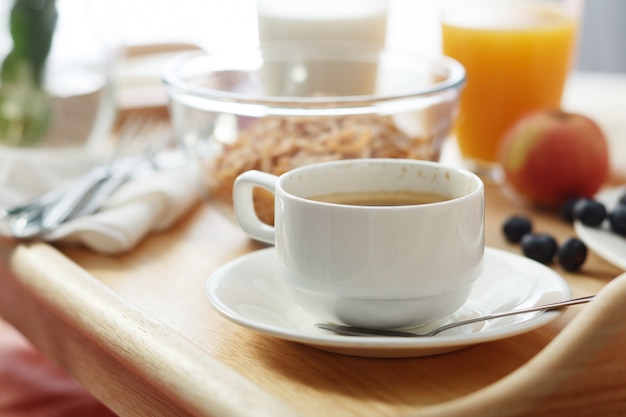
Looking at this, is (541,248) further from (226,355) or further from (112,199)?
(112,199)

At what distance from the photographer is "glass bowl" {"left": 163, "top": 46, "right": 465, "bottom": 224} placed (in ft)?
2.53

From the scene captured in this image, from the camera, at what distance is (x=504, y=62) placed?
0.99m

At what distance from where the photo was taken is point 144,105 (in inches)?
53.4

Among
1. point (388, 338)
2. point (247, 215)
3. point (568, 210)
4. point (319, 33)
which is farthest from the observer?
point (319, 33)

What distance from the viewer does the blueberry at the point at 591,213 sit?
76cm

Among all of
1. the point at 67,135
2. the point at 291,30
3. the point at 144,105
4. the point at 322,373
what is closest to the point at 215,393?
the point at 322,373

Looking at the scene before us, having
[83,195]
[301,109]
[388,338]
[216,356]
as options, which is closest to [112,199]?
[83,195]

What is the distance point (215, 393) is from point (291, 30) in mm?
580

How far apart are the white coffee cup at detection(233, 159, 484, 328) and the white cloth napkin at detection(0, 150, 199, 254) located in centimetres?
29

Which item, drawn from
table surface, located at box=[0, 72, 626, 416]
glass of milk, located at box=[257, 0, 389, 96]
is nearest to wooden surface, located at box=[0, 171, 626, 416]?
table surface, located at box=[0, 72, 626, 416]

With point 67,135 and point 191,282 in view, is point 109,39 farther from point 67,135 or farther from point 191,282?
point 191,282

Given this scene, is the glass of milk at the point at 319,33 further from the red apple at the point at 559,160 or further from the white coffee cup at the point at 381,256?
the white coffee cup at the point at 381,256

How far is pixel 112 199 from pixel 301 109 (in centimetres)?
24

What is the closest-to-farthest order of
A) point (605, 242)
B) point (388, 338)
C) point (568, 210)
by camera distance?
point (388, 338) < point (605, 242) < point (568, 210)
